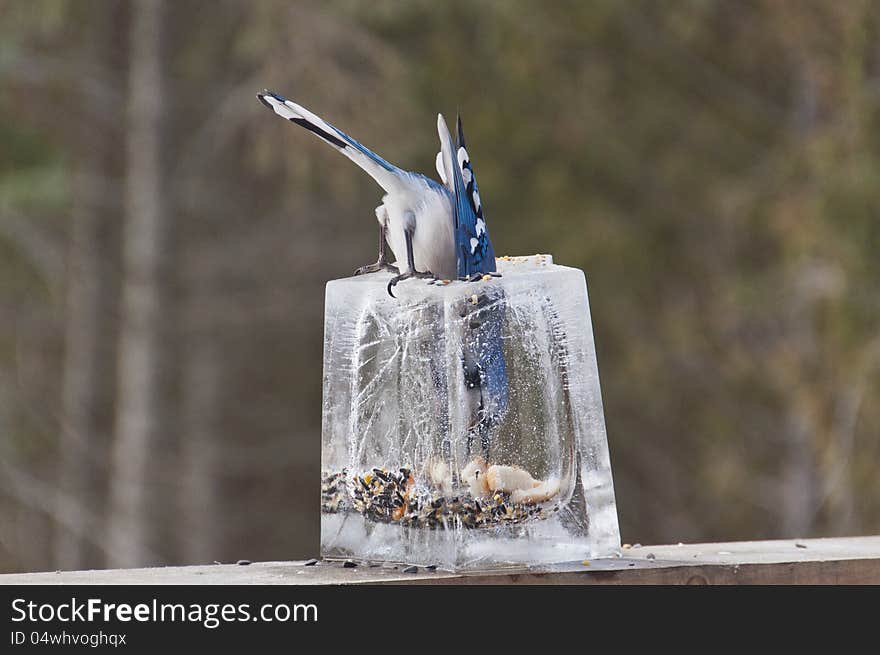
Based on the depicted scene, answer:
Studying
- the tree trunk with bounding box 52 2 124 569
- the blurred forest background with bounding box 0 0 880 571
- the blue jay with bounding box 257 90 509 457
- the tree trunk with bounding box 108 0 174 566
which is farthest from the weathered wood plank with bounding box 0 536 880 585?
the tree trunk with bounding box 52 2 124 569

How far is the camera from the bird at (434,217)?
7.84 ft

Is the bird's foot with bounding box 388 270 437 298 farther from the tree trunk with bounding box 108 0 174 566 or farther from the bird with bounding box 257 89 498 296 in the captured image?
the tree trunk with bounding box 108 0 174 566

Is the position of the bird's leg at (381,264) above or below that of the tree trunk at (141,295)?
below

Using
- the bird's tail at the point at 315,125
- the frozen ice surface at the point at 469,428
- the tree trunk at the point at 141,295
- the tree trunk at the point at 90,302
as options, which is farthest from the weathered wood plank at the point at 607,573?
the tree trunk at the point at 90,302

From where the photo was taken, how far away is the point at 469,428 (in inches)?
88.7

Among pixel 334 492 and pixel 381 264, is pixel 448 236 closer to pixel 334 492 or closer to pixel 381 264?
pixel 381 264

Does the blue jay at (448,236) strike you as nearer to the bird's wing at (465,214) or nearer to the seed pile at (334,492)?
the bird's wing at (465,214)

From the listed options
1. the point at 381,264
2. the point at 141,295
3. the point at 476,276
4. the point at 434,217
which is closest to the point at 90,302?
the point at 141,295

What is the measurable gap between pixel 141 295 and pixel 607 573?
7487 mm

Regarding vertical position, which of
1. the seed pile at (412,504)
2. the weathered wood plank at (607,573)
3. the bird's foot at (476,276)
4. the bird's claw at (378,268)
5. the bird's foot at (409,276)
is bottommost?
the weathered wood plank at (607,573)

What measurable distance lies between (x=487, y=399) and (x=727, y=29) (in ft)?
27.4

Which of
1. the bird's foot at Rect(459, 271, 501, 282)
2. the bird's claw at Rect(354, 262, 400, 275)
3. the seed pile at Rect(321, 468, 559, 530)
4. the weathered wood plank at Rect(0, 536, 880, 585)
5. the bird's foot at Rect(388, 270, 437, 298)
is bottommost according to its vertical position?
the weathered wood plank at Rect(0, 536, 880, 585)

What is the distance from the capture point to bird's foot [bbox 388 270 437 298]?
2381 mm

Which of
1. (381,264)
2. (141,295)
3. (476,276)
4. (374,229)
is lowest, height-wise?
(476,276)
